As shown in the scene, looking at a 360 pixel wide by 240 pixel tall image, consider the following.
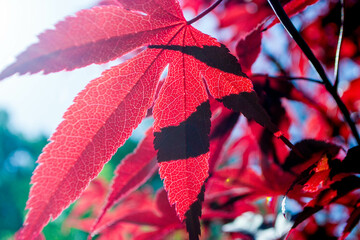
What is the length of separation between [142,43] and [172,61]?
0.05 metres

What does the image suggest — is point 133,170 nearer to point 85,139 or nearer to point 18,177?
point 85,139

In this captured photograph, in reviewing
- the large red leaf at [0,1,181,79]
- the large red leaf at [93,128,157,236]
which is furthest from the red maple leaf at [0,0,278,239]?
the large red leaf at [93,128,157,236]

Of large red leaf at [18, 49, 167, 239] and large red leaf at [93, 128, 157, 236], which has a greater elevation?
large red leaf at [18, 49, 167, 239]

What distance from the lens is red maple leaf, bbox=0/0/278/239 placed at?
0.35 metres

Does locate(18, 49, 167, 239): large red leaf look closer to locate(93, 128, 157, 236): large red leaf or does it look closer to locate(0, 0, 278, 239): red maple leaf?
locate(0, 0, 278, 239): red maple leaf

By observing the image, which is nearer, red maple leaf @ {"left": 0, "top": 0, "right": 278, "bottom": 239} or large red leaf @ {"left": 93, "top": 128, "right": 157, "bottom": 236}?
red maple leaf @ {"left": 0, "top": 0, "right": 278, "bottom": 239}

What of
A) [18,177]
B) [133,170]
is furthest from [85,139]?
[18,177]

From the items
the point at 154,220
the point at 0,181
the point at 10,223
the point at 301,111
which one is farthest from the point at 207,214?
the point at 0,181

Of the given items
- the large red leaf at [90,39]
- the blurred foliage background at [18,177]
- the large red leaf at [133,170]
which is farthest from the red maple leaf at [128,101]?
the blurred foliage background at [18,177]

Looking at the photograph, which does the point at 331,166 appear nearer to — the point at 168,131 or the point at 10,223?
the point at 168,131

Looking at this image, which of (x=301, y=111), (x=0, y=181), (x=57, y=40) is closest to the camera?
(x=57, y=40)

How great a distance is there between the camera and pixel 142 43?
15.8 inches

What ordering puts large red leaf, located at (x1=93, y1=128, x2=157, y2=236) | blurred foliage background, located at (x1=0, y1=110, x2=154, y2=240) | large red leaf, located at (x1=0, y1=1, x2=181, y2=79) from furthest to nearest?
1. blurred foliage background, located at (x1=0, y1=110, x2=154, y2=240)
2. large red leaf, located at (x1=93, y1=128, x2=157, y2=236)
3. large red leaf, located at (x1=0, y1=1, x2=181, y2=79)

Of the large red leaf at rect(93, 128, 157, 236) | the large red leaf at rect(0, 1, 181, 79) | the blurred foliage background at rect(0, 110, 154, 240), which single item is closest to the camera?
the large red leaf at rect(0, 1, 181, 79)
